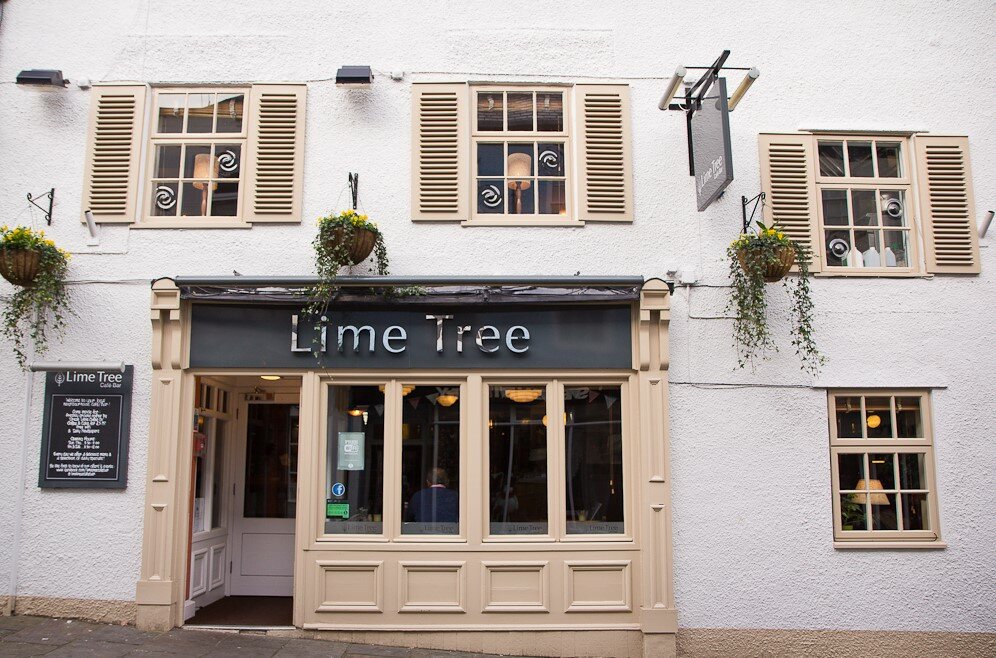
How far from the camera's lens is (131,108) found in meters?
8.64

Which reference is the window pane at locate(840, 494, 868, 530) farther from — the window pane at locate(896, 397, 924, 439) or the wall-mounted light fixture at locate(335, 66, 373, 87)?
the wall-mounted light fixture at locate(335, 66, 373, 87)

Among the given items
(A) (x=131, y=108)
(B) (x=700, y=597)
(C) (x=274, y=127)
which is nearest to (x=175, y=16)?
(A) (x=131, y=108)

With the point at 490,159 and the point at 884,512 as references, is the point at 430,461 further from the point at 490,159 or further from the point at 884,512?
the point at 884,512

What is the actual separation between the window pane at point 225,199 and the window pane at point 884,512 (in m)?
7.22

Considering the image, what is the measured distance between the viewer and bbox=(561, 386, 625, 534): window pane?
8.10 m

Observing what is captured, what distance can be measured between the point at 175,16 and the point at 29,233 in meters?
2.84

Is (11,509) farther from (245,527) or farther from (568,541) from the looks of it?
(568,541)

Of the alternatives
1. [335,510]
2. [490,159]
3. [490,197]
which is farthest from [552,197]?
[335,510]

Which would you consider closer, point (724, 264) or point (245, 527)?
point (724, 264)

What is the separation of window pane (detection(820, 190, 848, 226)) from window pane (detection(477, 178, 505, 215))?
3.41 metres

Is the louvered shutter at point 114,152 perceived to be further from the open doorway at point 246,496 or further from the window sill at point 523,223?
the window sill at point 523,223

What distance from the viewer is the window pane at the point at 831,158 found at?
878cm

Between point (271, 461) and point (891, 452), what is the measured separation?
7.09 metres

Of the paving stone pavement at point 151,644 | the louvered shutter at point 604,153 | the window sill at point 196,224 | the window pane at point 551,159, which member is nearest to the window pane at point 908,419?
the louvered shutter at point 604,153
